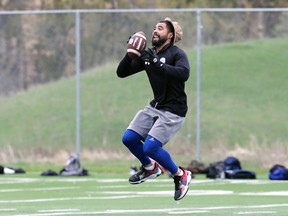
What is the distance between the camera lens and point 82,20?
24.4 meters

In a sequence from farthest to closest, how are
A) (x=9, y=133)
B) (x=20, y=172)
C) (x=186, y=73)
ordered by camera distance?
(x=9, y=133) < (x=20, y=172) < (x=186, y=73)

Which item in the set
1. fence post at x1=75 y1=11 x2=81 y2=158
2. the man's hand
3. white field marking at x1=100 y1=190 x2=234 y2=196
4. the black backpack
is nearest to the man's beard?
the man's hand

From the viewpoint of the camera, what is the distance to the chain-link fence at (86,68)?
2452 centimetres

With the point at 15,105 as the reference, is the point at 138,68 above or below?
above

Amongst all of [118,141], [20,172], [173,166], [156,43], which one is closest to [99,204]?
[173,166]

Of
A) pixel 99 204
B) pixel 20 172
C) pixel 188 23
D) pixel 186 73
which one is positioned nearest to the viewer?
pixel 186 73

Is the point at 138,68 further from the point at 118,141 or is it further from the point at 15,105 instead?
the point at 15,105

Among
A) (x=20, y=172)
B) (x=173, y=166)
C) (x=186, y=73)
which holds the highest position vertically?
(x=186, y=73)

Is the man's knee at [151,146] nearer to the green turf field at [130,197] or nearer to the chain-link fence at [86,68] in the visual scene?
the green turf field at [130,197]

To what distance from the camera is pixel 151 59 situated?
1338 centimetres

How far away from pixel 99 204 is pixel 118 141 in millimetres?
9758

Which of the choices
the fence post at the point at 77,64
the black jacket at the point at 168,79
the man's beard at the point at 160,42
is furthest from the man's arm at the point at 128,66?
the fence post at the point at 77,64

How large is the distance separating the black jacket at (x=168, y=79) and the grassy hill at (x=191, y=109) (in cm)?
983

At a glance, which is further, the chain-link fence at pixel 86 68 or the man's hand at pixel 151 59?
the chain-link fence at pixel 86 68
